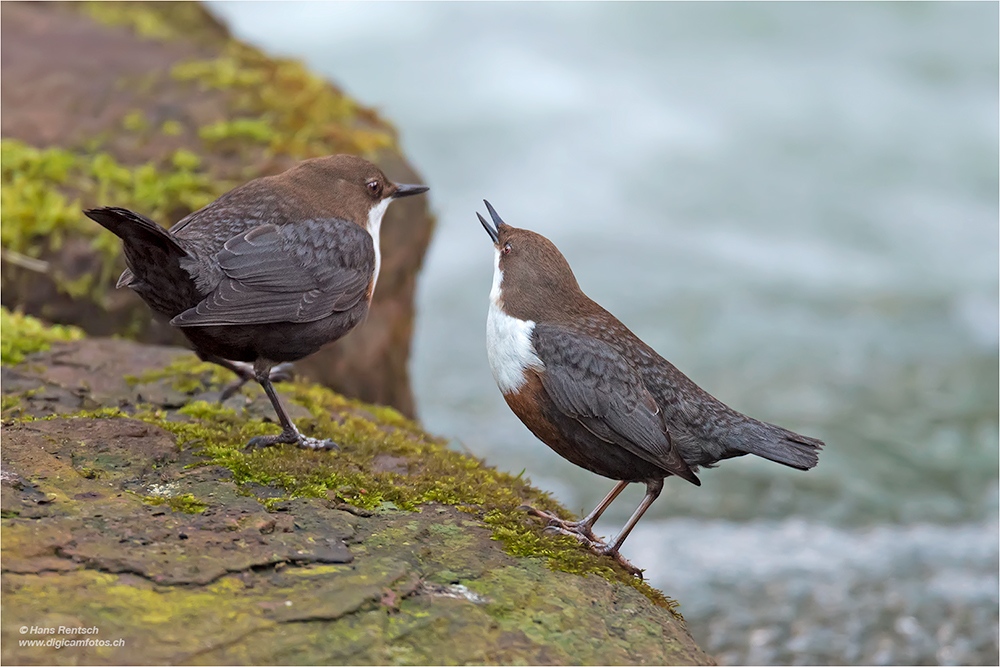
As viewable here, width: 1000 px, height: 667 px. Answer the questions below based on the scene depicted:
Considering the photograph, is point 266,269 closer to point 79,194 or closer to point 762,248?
point 79,194

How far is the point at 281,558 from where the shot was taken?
102 inches

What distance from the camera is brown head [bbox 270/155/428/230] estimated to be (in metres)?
4.10

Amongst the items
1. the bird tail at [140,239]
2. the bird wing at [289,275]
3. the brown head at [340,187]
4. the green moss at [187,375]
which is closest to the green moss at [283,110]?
the brown head at [340,187]

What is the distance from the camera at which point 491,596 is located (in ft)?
8.63

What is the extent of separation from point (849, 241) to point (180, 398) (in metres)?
10.6

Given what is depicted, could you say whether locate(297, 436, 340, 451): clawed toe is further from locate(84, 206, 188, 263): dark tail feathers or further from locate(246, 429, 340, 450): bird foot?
locate(84, 206, 188, 263): dark tail feathers

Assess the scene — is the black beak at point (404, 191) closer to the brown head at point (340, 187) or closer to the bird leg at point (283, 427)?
the brown head at point (340, 187)

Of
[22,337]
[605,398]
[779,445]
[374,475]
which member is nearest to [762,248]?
[779,445]

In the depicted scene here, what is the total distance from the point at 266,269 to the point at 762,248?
971 cm

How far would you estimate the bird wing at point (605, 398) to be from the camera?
3244mm

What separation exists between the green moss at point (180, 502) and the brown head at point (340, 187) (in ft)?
5.26

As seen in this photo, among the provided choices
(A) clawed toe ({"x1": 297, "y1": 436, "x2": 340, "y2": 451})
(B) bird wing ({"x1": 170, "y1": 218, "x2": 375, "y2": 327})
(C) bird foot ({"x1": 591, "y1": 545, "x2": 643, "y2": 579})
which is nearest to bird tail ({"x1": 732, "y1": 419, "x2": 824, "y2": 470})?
(C) bird foot ({"x1": 591, "y1": 545, "x2": 643, "y2": 579})

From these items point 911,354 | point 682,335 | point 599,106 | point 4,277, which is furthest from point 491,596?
point 599,106

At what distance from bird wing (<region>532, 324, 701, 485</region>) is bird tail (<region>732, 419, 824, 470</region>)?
250 mm
